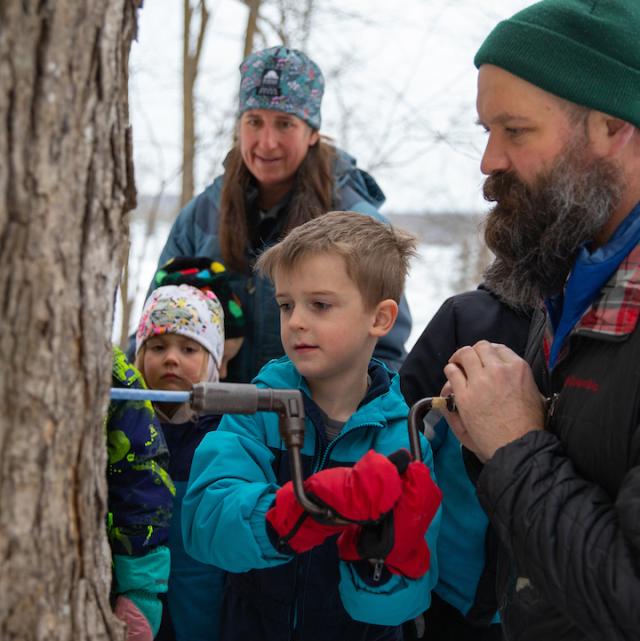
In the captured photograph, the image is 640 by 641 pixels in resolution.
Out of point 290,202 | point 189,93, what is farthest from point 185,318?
point 189,93

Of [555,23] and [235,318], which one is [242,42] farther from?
[555,23]

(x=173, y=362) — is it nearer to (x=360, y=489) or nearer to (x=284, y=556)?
(x=284, y=556)

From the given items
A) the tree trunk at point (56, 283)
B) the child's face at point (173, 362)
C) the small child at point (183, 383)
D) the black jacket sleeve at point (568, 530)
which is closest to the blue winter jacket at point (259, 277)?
the small child at point (183, 383)

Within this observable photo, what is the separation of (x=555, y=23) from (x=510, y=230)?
492 millimetres

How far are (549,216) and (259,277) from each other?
70.0 inches

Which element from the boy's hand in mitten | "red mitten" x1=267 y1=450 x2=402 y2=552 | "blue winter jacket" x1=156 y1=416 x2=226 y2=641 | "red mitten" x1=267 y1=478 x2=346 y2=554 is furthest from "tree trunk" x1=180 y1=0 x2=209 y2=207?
"red mitten" x1=267 y1=450 x2=402 y2=552

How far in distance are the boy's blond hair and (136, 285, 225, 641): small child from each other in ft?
2.33

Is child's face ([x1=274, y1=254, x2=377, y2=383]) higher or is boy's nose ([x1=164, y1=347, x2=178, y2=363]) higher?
child's face ([x1=274, y1=254, x2=377, y2=383])

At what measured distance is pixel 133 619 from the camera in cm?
216

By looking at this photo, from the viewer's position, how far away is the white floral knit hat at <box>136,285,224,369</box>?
3.24 meters

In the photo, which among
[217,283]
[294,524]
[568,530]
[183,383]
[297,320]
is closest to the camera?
[568,530]

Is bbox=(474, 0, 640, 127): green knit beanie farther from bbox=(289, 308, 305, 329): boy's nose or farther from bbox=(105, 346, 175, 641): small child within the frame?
bbox=(105, 346, 175, 641): small child

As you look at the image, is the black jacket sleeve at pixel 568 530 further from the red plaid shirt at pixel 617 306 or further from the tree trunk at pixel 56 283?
the tree trunk at pixel 56 283

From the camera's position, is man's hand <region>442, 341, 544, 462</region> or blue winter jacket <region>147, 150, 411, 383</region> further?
blue winter jacket <region>147, 150, 411, 383</region>
